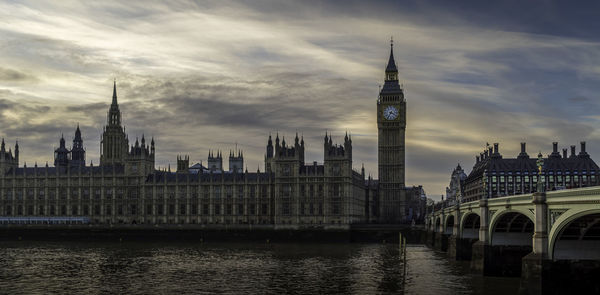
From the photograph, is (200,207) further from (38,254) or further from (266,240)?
(38,254)

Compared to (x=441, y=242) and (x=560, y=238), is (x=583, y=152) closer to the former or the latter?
(x=441, y=242)

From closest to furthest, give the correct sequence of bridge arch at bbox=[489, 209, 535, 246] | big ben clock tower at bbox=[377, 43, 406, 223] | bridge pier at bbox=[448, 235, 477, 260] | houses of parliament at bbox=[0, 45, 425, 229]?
bridge arch at bbox=[489, 209, 535, 246] → bridge pier at bbox=[448, 235, 477, 260] → houses of parliament at bbox=[0, 45, 425, 229] → big ben clock tower at bbox=[377, 43, 406, 223]

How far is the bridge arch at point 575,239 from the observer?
1982 inches

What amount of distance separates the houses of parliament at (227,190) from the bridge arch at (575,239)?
99094mm

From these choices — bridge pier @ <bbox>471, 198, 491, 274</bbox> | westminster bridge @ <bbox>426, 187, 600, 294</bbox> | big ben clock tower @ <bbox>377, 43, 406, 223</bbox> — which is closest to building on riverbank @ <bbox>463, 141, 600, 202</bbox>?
big ben clock tower @ <bbox>377, 43, 406, 223</bbox>

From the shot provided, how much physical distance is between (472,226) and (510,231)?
2766 cm

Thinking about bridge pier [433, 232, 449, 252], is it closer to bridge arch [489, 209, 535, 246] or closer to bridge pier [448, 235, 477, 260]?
bridge pier [448, 235, 477, 260]

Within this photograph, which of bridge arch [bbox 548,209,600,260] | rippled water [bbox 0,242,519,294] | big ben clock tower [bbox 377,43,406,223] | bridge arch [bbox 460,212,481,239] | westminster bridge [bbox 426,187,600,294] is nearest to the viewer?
westminster bridge [bbox 426,187,600,294]

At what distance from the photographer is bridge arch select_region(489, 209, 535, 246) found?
6991 cm

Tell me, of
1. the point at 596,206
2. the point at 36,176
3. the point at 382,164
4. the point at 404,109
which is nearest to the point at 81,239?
the point at 36,176

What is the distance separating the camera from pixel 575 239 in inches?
2095

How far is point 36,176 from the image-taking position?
586 ft

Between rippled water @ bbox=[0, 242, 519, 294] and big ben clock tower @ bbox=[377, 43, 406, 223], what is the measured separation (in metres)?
56.8

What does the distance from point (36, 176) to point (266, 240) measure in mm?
73117
